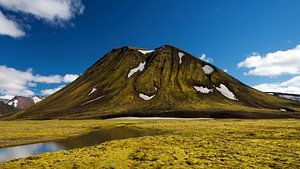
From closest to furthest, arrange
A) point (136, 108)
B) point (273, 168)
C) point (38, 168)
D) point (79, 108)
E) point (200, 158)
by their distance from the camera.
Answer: point (273, 168), point (38, 168), point (200, 158), point (136, 108), point (79, 108)

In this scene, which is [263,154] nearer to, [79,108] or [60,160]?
[60,160]

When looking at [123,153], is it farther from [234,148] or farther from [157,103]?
[157,103]

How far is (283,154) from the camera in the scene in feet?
95.6

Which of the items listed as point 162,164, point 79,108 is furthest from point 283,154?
point 79,108

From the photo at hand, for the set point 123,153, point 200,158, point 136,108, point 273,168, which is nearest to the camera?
point 273,168

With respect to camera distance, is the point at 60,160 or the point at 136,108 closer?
the point at 60,160

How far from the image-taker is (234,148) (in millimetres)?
33750

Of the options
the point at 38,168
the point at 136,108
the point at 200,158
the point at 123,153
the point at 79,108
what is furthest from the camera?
the point at 79,108

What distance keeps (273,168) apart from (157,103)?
554 feet

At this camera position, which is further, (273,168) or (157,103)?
(157,103)

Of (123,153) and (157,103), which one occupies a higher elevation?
(157,103)

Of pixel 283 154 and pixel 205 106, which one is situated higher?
pixel 205 106

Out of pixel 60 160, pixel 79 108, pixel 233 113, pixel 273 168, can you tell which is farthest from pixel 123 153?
pixel 79 108

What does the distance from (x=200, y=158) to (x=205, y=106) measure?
15892cm
